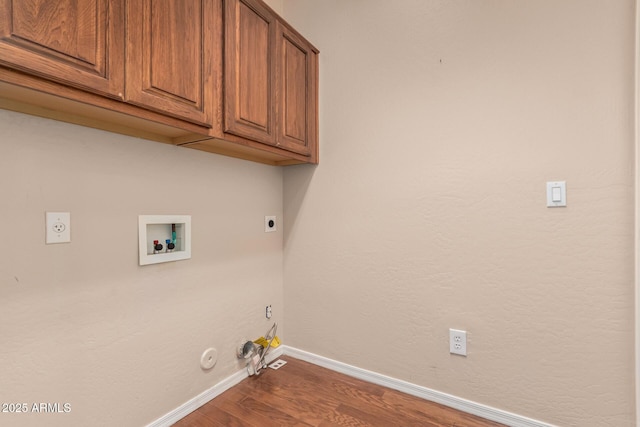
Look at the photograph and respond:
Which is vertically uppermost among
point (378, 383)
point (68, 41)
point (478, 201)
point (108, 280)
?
point (68, 41)

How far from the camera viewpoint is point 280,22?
161 cm

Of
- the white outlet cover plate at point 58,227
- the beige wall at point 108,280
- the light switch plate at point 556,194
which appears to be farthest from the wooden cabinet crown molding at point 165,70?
the light switch plate at point 556,194

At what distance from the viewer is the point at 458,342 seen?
150 cm

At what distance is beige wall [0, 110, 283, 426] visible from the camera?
979 millimetres

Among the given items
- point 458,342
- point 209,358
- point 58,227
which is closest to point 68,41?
point 58,227

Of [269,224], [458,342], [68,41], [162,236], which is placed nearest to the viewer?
[68,41]

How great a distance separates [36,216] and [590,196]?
7.06 ft

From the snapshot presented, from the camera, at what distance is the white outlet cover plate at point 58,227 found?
1.03 metres

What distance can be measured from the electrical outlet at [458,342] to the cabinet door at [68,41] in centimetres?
179

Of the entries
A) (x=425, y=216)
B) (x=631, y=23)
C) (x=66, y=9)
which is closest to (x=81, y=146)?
(x=66, y=9)

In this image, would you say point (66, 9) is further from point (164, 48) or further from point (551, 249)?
point (551, 249)

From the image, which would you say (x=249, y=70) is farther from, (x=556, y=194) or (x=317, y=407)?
(x=317, y=407)

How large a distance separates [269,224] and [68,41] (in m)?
1.33

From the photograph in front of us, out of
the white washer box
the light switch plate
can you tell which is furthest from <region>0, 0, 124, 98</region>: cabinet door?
the light switch plate
